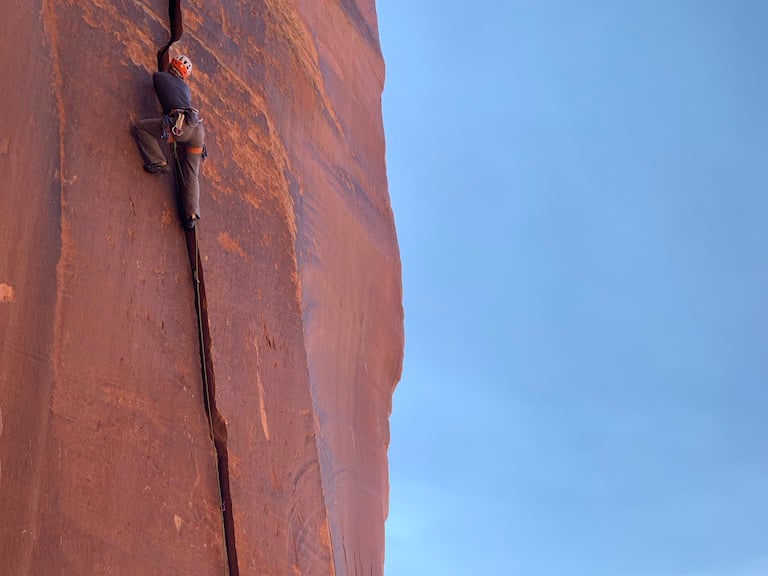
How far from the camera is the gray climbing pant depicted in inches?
365

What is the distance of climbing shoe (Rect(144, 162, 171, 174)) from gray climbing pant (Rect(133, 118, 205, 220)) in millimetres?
31

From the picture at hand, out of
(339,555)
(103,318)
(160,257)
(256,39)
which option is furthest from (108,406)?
(256,39)

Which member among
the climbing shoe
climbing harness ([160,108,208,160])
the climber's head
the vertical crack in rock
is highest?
the climber's head

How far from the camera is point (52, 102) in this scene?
8.63 metres

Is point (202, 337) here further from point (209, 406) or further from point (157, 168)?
point (157, 168)

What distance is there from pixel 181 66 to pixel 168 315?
2378mm

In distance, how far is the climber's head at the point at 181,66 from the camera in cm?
951

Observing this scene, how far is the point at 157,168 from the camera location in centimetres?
936

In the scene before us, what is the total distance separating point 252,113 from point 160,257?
2391mm

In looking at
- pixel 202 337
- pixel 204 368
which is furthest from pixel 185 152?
pixel 204 368

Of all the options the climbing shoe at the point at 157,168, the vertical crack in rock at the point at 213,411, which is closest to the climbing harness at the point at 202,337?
the vertical crack in rock at the point at 213,411

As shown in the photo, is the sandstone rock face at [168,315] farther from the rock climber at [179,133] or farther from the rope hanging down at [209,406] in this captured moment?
the rock climber at [179,133]

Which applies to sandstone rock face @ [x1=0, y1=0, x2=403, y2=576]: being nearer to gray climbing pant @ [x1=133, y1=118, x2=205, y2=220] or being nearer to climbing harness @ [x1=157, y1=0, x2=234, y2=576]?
climbing harness @ [x1=157, y1=0, x2=234, y2=576]

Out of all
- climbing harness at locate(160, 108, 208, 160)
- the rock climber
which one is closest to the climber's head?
the rock climber
